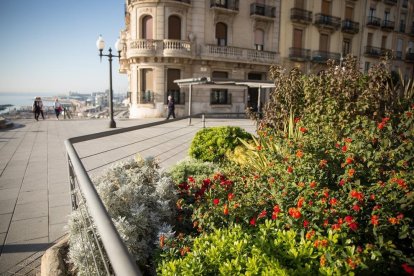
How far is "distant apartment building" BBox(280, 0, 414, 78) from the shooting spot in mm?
26875

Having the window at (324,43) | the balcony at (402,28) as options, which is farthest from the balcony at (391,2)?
the window at (324,43)

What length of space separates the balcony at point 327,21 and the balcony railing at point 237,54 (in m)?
6.61

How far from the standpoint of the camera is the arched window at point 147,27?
22094 millimetres

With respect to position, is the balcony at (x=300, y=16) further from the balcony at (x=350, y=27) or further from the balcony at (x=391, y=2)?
the balcony at (x=391, y=2)

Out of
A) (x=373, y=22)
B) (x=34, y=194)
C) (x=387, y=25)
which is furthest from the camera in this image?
(x=387, y=25)

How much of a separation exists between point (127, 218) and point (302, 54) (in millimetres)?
28367

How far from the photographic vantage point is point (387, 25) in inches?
1293

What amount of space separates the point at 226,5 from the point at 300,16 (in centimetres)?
777

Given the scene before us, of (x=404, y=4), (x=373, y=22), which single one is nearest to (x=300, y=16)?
(x=373, y=22)

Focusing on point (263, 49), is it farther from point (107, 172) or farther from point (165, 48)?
point (107, 172)

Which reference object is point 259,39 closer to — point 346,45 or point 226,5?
point 226,5

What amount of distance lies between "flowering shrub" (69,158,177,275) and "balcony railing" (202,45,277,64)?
20436mm

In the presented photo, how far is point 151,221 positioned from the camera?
286cm

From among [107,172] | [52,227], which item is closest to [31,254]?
[52,227]
